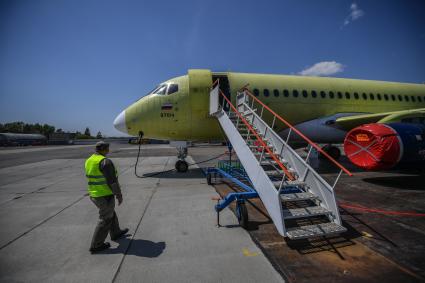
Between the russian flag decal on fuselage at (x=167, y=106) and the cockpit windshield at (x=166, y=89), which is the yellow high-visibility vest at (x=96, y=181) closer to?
the russian flag decal on fuselage at (x=167, y=106)

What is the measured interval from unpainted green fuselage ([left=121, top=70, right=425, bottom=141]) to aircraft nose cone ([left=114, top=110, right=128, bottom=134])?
211mm

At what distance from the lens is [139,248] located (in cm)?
389

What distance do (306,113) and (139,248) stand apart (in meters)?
10.6

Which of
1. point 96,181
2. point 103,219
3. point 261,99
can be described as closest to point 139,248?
point 103,219

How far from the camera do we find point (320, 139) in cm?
1183

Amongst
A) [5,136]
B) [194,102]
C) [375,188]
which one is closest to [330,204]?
[375,188]

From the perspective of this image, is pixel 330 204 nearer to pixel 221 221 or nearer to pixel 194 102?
pixel 221 221

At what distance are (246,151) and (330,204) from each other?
88.3 inches

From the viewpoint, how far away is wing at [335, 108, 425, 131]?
9.14 meters

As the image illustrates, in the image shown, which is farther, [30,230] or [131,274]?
[30,230]

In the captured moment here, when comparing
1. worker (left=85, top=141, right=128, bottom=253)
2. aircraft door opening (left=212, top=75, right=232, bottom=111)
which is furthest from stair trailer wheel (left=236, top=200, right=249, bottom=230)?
aircraft door opening (left=212, top=75, right=232, bottom=111)

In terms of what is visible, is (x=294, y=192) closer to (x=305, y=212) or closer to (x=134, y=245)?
(x=305, y=212)

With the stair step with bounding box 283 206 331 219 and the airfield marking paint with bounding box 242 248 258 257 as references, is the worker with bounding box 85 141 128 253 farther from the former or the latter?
the stair step with bounding box 283 206 331 219

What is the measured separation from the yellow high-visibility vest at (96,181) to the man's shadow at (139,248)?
1.02 m
